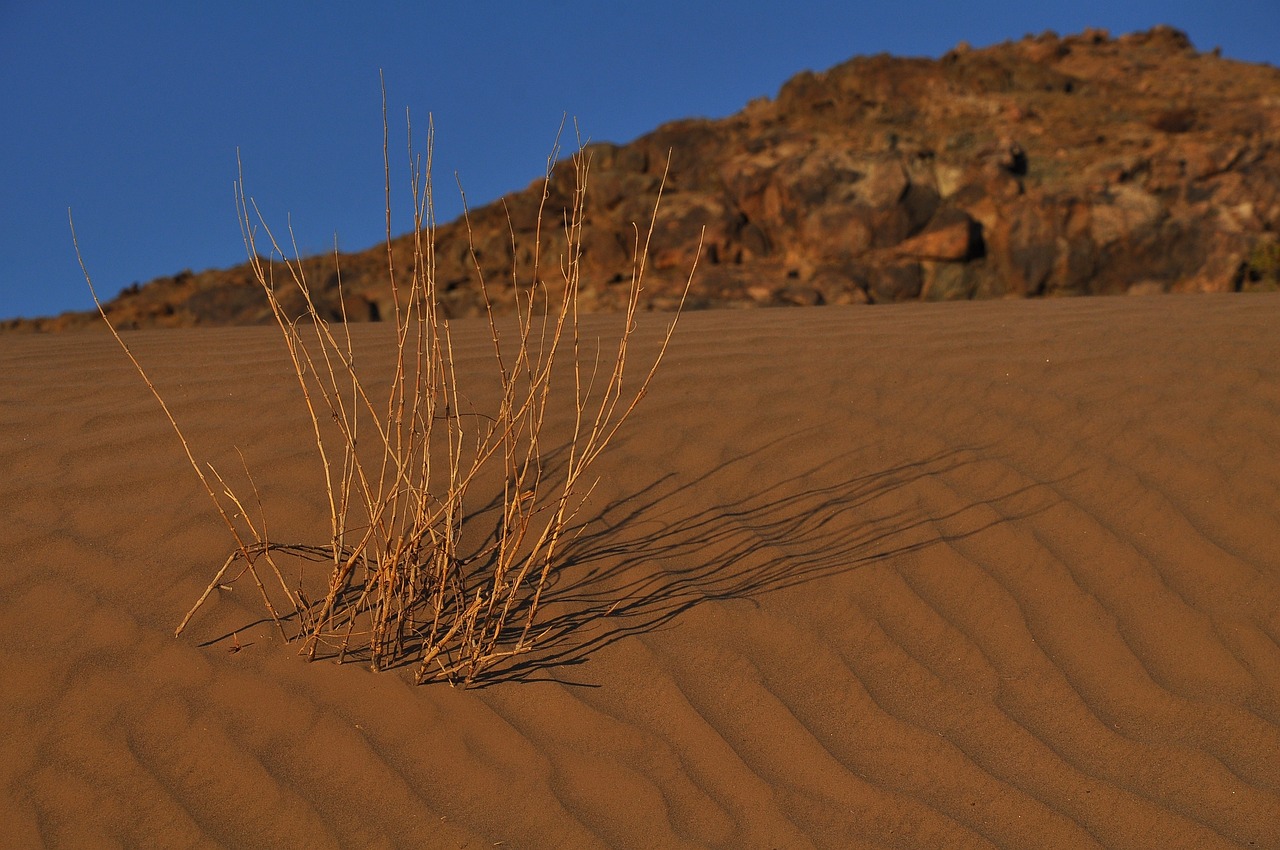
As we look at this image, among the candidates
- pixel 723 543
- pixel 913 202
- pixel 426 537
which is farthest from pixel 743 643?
pixel 913 202

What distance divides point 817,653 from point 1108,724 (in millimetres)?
577

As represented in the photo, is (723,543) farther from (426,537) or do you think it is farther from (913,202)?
(913,202)

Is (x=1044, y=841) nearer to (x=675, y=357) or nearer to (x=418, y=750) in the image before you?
(x=418, y=750)

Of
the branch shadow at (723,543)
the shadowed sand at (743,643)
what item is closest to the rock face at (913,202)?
the shadowed sand at (743,643)

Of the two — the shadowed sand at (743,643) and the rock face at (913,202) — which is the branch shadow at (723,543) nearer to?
the shadowed sand at (743,643)

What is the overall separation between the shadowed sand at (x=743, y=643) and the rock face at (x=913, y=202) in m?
7.17

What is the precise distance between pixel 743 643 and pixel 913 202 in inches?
454

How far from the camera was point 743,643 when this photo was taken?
92.4 inches

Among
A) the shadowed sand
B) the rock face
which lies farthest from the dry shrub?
the rock face

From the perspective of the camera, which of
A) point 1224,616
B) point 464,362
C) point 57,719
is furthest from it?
point 464,362

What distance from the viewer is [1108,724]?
2.17m

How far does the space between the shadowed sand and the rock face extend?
7.17 metres

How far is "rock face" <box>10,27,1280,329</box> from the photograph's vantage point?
1217 centimetres

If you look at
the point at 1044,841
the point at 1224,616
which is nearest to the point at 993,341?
the point at 1224,616
